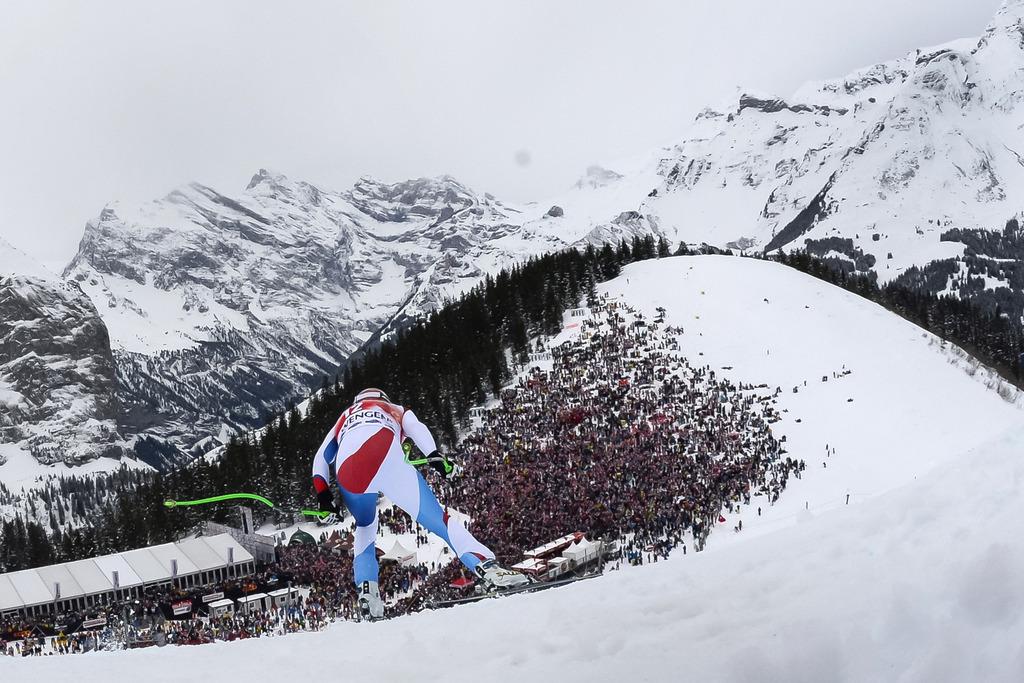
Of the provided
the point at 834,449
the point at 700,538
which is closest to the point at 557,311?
the point at 834,449

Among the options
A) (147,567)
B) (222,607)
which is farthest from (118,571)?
(222,607)

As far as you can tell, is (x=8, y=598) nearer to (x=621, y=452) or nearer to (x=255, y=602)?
(x=255, y=602)

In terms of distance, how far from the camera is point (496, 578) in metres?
22.9

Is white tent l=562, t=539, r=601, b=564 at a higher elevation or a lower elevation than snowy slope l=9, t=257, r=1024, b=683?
lower

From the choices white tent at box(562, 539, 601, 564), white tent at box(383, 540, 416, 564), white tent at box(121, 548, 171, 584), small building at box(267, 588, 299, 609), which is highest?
white tent at box(121, 548, 171, 584)

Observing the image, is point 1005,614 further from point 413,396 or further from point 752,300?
point 752,300

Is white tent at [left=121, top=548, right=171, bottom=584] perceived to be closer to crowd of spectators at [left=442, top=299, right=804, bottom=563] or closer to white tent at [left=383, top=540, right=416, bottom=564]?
white tent at [left=383, top=540, right=416, bottom=564]

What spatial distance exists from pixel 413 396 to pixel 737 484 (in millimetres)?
38692

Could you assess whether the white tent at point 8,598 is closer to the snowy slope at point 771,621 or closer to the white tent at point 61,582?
the white tent at point 61,582

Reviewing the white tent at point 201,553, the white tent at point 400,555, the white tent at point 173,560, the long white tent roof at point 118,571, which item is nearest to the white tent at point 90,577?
the long white tent roof at point 118,571

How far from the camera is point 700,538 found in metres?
39.5

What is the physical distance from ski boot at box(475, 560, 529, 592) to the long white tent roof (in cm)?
3612

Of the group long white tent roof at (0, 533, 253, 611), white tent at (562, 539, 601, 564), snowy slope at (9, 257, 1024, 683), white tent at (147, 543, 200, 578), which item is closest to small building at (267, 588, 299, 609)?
long white tent roof at (0, 533, 253, 611)

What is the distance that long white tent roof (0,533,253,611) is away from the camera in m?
52.6
